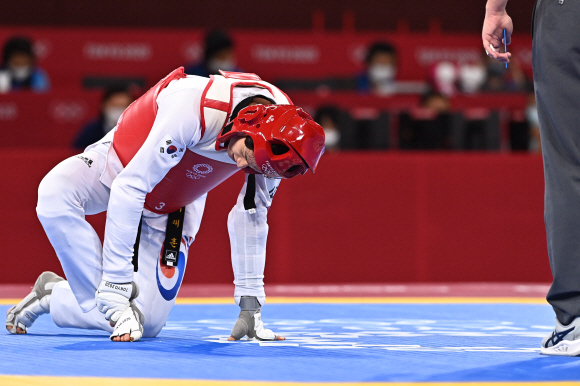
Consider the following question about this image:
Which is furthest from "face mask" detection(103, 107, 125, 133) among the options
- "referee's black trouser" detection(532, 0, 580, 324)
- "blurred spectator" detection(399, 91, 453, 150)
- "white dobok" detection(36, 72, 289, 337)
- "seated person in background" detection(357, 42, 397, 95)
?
"referee's black trouser" detection(532, 0, 580, 324)

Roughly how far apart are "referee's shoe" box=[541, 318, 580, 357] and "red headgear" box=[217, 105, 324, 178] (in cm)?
111

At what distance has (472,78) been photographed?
11062mm

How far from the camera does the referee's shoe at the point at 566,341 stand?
301cm

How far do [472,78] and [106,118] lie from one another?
552 cm

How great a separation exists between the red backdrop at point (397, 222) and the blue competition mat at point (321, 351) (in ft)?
6.16

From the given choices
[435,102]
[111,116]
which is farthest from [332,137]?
[111,116]

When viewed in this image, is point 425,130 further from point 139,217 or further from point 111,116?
point 139,217

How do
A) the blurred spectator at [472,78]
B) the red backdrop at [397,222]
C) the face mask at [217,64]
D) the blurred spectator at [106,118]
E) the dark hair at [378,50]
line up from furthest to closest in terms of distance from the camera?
the blurred spectator at [472,78]
the dark hair at [378,50]
the face mask at [217,64]
the blurred spectator at [106,118]
the red backdrop at [397,222]

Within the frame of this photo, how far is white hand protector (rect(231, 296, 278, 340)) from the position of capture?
363 cm

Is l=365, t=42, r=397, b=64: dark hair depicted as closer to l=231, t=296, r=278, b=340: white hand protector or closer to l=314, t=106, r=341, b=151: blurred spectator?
l=314, t=106, r=341, b=151: blurred spectator

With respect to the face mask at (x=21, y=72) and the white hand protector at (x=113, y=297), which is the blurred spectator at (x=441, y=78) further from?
the white hand protector at (x=113, y=297)

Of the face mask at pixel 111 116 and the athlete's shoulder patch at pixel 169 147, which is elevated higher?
the athlete's shoulder patch at pixel 169 147

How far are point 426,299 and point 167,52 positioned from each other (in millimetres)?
6698

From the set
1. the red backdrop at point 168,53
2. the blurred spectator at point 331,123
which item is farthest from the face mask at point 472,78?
the blurred spectator at point 331,123
